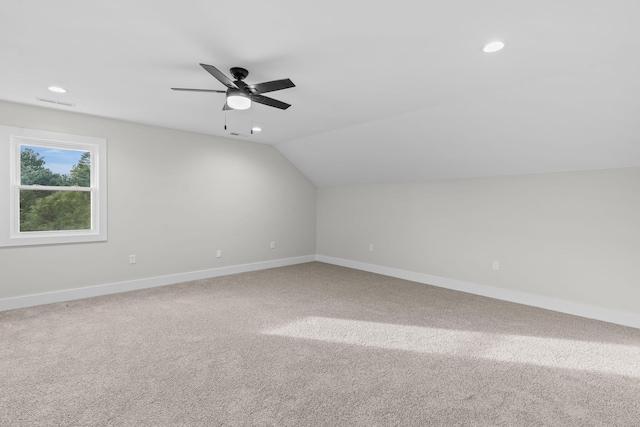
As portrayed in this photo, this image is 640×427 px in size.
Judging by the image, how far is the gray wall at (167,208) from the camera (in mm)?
3771

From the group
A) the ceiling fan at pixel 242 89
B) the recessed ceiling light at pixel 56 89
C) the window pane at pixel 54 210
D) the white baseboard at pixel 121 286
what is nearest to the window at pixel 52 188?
the window pane at pixel 54 210

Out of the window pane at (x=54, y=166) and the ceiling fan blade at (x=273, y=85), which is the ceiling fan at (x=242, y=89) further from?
the window pane at (x=54, y=166)

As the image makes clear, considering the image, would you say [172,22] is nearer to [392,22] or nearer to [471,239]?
[392,22]

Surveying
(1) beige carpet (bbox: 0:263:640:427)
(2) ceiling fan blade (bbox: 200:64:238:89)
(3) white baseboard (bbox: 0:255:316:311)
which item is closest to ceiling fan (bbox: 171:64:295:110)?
(2) ceiling fan blade (bbox: 200:64:238:89)

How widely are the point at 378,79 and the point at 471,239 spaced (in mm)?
2866

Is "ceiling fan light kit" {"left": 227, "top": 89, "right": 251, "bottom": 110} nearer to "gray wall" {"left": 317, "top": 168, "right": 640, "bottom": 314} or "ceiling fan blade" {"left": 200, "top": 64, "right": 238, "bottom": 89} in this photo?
"ceiling fan blade" {"left": 200, "top": 64, "right": 238, "bottom": 89}

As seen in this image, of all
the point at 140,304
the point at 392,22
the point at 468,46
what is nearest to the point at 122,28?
the point at 392,22

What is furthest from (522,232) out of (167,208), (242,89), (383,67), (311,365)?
(167,208)

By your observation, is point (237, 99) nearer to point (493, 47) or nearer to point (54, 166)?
point (493, 47)

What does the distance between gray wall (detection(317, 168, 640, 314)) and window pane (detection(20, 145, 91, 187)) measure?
172 inches

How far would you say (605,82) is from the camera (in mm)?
2602

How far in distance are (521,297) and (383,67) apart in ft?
11.2

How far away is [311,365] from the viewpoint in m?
2.38

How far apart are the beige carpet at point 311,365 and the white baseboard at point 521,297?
196 millimetres
